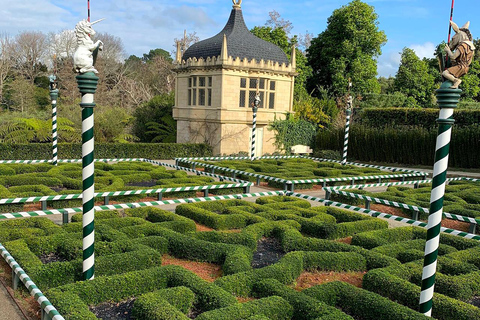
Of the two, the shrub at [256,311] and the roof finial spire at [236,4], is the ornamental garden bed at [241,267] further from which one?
the roof finial spire at [236,4]

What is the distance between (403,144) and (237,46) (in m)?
11.9

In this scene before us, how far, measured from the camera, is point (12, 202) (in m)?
11.3

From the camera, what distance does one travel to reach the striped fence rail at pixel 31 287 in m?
5.70

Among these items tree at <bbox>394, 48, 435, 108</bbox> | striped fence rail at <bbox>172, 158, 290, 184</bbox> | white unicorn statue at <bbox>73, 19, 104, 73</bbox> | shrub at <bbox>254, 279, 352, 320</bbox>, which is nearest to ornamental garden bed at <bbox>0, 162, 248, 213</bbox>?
striped fence rail at <bbox>172, 158, 290, 184</bbox>


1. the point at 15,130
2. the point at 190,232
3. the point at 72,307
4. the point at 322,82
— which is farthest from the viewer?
the point at 322,82

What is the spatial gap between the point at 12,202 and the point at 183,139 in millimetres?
19063

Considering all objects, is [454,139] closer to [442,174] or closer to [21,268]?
[442,174]

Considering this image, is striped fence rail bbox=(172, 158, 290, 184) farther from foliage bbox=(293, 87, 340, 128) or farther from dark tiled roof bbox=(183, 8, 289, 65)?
foliage bbox=(293, 87, 340, 128)

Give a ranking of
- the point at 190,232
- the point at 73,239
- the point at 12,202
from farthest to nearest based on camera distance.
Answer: the point at 12,202 < the point at 190,232 < the point at 73,239

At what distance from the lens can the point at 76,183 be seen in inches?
581

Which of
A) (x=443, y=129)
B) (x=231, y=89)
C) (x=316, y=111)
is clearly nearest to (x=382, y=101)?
(x=316, y=111)

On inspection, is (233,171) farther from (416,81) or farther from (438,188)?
(416,81)

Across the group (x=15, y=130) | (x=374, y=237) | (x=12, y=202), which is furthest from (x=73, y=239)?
(x=15, y=130)

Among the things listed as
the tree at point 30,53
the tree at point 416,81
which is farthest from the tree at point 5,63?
the tree at point 416,81
